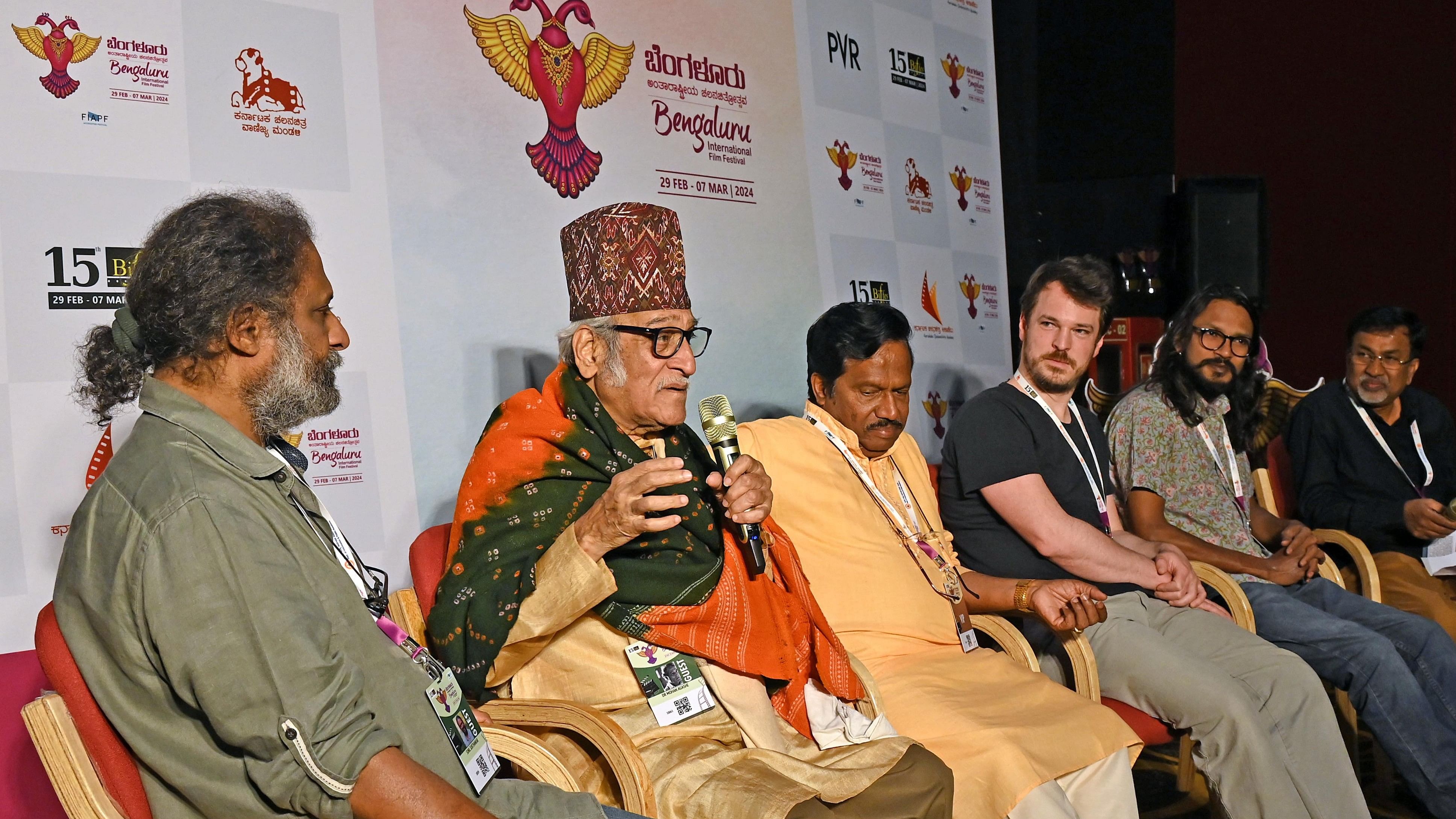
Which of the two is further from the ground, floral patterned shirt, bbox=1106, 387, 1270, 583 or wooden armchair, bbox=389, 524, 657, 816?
floral patterned shirt, bbox=1106, 387, 1270, 583

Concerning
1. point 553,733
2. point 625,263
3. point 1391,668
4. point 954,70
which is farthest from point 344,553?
point 954,70

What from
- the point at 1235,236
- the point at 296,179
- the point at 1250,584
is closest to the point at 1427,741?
the point at 1250,584

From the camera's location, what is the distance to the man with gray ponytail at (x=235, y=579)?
52.6 inches

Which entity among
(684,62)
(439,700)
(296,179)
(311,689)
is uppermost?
(684,62)

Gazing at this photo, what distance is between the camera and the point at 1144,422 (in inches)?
136

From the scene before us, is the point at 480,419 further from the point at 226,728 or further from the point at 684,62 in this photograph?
the point at 226,728

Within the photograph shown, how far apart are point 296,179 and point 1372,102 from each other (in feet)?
23.8

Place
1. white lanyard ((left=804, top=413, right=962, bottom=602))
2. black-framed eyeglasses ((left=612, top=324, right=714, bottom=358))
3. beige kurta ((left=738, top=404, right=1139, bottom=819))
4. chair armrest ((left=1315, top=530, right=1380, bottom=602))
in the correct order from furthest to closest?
chair armrest ((left=1315, top=530, right=1380, bottom=602)) < white lanyard ((left=804, top=413, right=962, bottom=602)) < beige kurta ((left=738, top=404, right=1139, bottom=819)) < black-framed eyeglasses ((left=612, top=324, right=714, bottom=358))

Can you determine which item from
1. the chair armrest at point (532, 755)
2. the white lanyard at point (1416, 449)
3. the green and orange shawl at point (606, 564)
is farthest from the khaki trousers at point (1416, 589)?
the chair armrest at point (532, 755)

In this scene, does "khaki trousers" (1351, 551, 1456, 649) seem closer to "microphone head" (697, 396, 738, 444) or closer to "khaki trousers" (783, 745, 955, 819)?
"khaki trousers" (783, 745, 955, 819)

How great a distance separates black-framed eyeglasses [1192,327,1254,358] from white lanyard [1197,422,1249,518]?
0.27 m

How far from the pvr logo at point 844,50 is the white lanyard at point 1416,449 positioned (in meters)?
2.33

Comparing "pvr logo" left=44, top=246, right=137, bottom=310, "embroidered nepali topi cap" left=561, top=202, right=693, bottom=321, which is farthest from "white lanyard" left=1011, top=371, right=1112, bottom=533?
"pvr logo" left=44, top=246, right=137, bottom=310

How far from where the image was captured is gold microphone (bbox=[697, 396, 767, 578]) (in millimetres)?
2051
